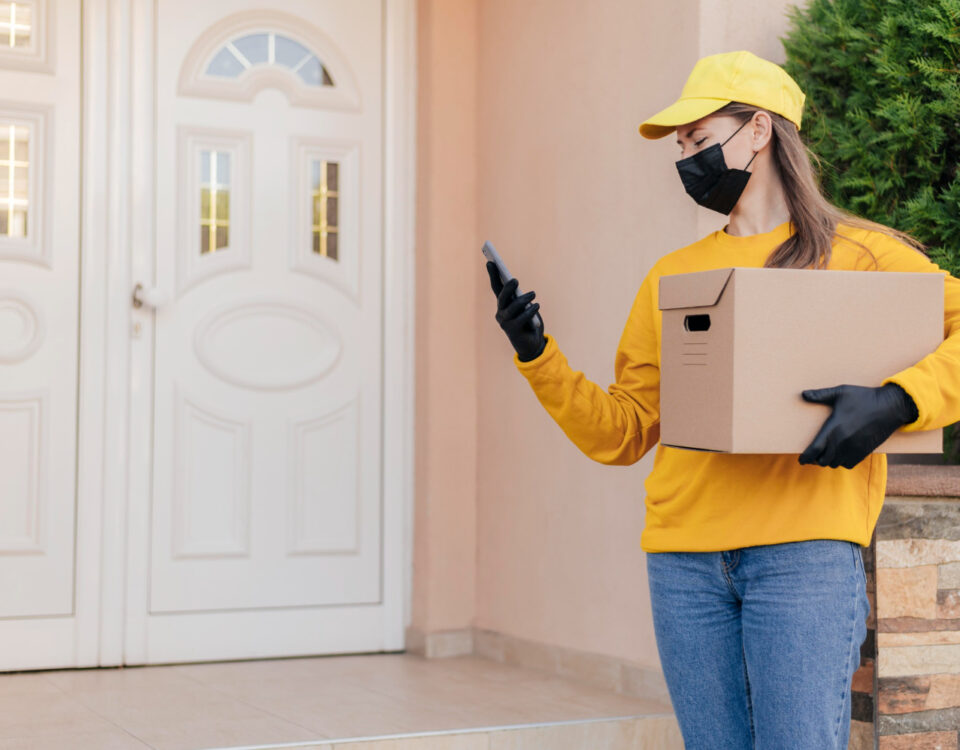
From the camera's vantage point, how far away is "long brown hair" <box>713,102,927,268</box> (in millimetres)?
1671

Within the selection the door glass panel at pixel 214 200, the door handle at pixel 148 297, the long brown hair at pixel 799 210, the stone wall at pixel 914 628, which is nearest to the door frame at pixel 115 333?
the door handle at pixel 148 297

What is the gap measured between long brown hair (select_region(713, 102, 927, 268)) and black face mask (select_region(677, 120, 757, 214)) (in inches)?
1.5

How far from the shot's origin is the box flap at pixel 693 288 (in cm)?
157

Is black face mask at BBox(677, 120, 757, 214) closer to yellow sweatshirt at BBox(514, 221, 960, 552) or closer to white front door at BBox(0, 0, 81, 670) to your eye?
yellow sweatshirt at BBox(514, 221, 960, 552)

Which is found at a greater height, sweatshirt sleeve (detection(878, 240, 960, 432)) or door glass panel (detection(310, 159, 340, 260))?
door glass panel (detection(310, 159, 340, 260))

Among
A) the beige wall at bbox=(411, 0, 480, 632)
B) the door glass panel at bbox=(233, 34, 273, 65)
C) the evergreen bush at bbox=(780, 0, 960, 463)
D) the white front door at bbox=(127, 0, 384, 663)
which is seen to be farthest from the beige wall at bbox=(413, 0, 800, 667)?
the door glass panel at bbox=(233, 34, 273, 65)

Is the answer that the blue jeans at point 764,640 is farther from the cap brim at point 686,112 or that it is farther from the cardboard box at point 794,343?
the cap brim at point 686,112

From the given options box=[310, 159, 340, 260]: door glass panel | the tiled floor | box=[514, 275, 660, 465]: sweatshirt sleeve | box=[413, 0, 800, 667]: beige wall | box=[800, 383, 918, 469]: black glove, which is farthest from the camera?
box=[310, 159, 340, 260]: door glass panel

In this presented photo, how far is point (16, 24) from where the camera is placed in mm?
3383

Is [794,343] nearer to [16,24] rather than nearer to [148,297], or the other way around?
[148,297]

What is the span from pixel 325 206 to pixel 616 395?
A: 2.01 m

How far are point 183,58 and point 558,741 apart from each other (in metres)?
2.22

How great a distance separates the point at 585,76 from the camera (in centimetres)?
335

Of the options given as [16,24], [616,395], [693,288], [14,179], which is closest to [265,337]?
[14,179]
